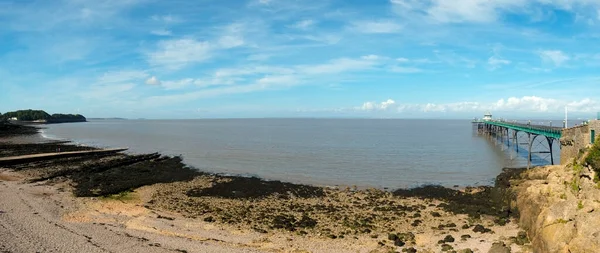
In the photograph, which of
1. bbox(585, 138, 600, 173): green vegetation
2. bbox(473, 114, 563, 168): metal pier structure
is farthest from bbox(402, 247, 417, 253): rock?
bbox(473, 114, 563, 168): metal pier structure

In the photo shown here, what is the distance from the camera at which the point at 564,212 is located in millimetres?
16719

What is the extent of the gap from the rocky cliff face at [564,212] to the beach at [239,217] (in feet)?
3.88

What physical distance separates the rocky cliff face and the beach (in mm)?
1183

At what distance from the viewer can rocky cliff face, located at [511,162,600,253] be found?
14.9 metres

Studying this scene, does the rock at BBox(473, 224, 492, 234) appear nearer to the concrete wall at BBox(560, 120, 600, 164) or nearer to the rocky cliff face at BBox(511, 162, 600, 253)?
the rocky cliff face at BBox(511, 162, 600, 253)

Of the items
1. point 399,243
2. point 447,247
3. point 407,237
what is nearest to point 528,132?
point 407,237

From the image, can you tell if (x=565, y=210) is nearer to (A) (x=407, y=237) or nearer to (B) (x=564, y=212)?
(B) (x=564, y=212)

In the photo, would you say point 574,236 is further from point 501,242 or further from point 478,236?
point 478,236

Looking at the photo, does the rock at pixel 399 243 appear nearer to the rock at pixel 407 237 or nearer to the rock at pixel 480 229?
the rock at pixel 407 237

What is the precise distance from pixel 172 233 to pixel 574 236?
61.0ft

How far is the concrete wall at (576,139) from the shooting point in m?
26.8

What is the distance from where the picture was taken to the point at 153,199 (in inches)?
1141

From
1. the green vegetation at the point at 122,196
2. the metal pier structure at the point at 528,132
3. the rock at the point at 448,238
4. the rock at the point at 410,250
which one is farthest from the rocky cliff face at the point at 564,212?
the green vegetation at the point at 122,196

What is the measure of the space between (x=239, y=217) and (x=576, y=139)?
84.8 feet
